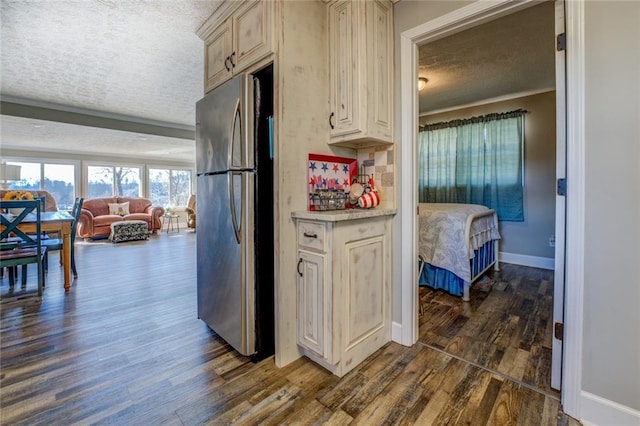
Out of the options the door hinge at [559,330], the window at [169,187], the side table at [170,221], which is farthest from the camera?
the window at [169,187]

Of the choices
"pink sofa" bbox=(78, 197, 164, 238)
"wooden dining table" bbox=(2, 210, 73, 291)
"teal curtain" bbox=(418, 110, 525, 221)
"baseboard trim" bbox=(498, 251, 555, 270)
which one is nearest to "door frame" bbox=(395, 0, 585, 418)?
"teal curtain" bbox=(418, 110, 525, 221)

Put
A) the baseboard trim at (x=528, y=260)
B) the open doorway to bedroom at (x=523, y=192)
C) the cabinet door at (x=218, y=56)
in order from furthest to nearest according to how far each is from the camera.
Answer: the baseboard trim at (x=528, y=260), the cabinet door at (x=218, y=56), the open doorway to bedroom at (x=523, y=192)

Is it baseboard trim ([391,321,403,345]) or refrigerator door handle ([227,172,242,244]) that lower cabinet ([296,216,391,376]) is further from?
refrigerator door handle ([227,172,242,244])

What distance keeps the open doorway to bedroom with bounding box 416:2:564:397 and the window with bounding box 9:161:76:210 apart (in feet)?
28.6

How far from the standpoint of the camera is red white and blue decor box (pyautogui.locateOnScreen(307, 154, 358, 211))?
1808mm

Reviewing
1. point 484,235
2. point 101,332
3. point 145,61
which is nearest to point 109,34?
point 145,61

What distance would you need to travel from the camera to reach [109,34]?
234 cm

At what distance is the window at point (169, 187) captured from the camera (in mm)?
8742

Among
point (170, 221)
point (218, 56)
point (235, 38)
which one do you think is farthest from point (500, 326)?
point (170, 221)

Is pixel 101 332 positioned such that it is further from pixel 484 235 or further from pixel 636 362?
pixel 484 235

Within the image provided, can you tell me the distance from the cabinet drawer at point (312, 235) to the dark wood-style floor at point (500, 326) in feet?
3.63

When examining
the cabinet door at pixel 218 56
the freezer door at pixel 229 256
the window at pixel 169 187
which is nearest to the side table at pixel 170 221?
the window at pixel 169 187

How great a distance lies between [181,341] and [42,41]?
2.83m

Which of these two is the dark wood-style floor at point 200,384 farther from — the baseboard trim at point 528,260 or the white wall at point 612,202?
the baseboard trim at point 528,260
